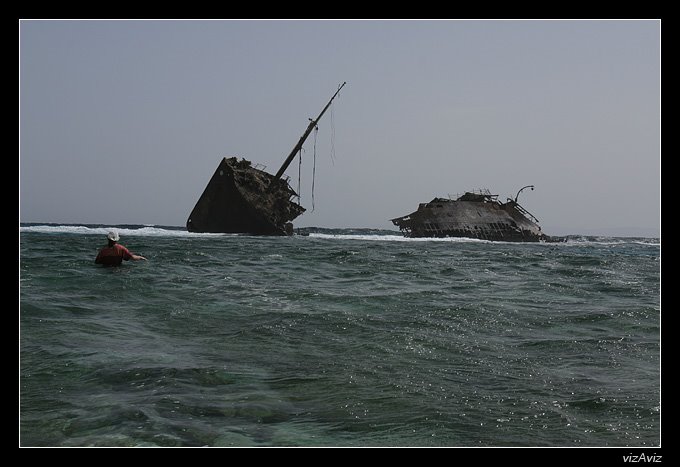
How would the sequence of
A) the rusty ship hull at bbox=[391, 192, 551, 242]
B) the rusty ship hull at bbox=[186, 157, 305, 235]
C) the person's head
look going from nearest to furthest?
the person's head, the rusty ship hull at bbox=[186, 157, 305, 235], the rusty ship hull at bbox=[391, 192, 551, 242]

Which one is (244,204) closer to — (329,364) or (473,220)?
(473,220)

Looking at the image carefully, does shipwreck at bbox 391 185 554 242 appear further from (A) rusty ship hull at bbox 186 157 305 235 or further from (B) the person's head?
(B) the person's head

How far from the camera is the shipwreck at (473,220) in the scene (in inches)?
2276

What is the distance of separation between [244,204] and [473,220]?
24.3m

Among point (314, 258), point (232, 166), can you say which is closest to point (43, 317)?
point (314, 258)

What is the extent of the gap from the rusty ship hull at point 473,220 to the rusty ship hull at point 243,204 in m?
12.8

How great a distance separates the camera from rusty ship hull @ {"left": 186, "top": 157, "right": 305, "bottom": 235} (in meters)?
50.2

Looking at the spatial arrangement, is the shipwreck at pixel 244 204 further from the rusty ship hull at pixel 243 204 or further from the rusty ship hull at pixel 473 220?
the rusty ship hull at pixel 473 220

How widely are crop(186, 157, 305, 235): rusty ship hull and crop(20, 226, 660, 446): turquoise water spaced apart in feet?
114

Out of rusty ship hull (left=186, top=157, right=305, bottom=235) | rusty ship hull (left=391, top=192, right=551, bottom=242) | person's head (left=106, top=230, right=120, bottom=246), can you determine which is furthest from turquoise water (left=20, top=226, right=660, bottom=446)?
rusty ship hull (left=391, top=192, right=551, bottom=242)

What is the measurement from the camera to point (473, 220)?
195 ft

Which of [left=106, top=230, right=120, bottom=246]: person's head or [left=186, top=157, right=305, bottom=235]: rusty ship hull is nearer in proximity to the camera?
[left=106, top=230, right=120, bottom=246]: person's head

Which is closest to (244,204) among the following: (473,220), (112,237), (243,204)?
(243,204)

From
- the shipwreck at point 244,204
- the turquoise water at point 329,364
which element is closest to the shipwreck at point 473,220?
the shipwreck at point 244,204
